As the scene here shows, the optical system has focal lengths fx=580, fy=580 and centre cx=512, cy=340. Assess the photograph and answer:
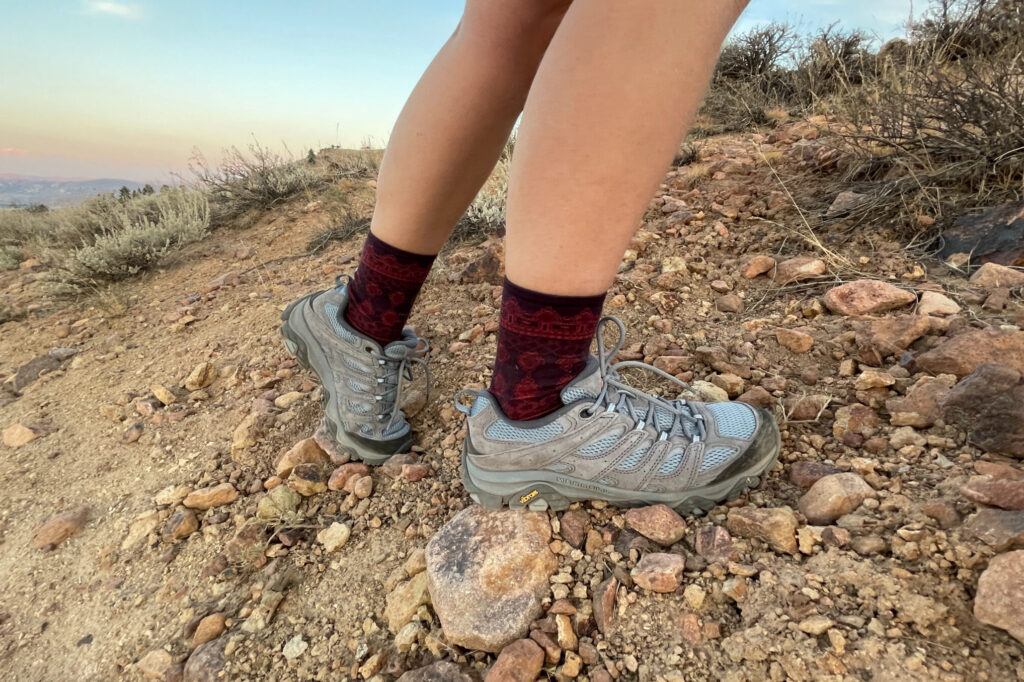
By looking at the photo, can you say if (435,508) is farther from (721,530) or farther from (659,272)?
(659,272)

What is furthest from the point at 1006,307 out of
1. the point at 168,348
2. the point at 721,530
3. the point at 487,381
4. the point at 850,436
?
the point at 168,348

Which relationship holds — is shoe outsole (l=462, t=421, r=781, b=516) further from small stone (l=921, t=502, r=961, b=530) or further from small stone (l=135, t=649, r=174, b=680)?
small stone (l=135, t=649, r=174, b=680)

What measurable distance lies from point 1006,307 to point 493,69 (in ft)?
4.14

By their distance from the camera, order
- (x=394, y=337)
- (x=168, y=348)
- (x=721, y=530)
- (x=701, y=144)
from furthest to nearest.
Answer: (x=701, y=144), (x=168, y=348), (x=394, y=337), (x=721, y=530)

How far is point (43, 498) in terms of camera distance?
4.63 feet

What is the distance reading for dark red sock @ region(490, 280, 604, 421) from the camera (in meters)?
0.87

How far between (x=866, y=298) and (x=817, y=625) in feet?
3.19

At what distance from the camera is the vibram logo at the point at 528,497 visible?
101cm

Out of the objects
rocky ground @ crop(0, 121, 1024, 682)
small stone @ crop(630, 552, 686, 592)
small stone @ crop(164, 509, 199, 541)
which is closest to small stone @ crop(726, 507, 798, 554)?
rocky ground @ crop(0, 121, 1024, 682)

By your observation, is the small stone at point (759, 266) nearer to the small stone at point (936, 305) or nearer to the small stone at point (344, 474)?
the small stone at point (936, 305)

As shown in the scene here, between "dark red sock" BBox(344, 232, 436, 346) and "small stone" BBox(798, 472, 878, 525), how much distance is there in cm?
82

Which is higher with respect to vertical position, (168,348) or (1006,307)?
(1006,307)

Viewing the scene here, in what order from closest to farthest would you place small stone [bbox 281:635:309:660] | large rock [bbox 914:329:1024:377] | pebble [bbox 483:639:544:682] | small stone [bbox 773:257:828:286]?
pebble [bbox 483:639:544:682], small stone [bbox 281:635:309:660], large rock [bbox 914:329:1024:377], small stone [bbox 773:257:828:286]

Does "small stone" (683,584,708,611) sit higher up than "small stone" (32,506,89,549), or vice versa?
"small stone" (683,584,708,611)
